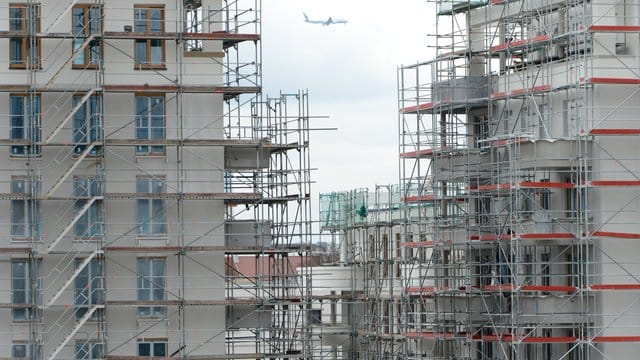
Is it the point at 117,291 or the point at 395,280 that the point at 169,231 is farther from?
the point at 395,280

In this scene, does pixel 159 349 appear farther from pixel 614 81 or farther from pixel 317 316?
pixel 317 316

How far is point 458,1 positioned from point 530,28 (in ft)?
15.6

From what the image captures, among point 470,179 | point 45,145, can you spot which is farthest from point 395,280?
point 45,145

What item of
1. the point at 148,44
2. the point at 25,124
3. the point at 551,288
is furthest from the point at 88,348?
the point at 551,288

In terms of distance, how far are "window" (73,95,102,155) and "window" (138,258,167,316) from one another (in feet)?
12.5

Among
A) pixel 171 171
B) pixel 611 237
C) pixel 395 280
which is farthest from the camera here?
pixel 395 280

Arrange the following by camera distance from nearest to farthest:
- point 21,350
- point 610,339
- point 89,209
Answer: point 610,339, point 21,350, point 89,209

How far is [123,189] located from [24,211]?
3128mm

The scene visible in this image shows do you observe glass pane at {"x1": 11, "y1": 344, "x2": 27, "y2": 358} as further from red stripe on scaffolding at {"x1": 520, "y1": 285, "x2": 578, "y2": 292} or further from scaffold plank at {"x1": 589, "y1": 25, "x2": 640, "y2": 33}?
scaffold plank at {"x1": 589, "y1": 25, "x2": 640, "y2": 33}

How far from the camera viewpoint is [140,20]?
71.1 m

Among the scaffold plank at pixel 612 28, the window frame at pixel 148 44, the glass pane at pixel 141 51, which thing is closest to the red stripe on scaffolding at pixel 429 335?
the scaffold plank at pixel 612 28

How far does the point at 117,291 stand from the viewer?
69875 mm

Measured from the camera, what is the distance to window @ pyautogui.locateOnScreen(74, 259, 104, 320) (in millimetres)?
69750

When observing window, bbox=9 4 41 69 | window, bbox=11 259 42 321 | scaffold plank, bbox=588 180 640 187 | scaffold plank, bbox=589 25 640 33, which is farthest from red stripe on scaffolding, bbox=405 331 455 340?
window, bbox=9 4 41 69
